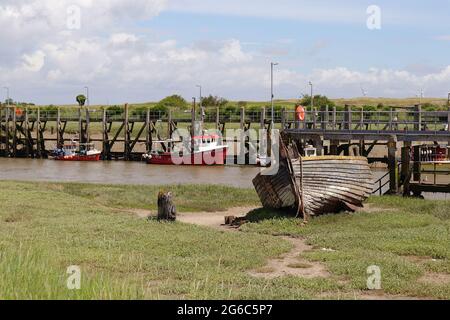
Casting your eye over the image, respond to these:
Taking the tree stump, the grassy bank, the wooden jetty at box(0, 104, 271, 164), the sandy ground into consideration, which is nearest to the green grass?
the grassy bank

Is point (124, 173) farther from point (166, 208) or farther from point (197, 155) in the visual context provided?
point (166, 208)

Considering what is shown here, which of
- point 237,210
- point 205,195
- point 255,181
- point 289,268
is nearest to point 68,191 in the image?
point 205,195

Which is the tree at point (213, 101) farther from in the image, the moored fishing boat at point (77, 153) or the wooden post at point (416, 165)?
the wooden post at point (416, 165)

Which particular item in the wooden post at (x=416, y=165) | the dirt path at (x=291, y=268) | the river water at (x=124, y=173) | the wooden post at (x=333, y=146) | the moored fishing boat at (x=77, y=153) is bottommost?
the river water at (x=124, y=173)

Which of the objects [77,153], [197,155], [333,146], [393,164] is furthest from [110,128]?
[393,164]

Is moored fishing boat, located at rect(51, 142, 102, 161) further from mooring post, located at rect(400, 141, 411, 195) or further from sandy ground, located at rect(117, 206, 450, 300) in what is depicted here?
sandy ground, located at rect(117, 206, 450, 300)

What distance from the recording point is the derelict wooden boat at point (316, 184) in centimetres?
2434

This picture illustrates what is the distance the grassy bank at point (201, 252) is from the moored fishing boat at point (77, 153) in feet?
123

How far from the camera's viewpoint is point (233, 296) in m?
12.3

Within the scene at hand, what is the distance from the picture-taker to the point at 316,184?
24.6 m

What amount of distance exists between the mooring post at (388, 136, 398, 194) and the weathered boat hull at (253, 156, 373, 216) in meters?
6.30

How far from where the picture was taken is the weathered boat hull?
24344 millimetres

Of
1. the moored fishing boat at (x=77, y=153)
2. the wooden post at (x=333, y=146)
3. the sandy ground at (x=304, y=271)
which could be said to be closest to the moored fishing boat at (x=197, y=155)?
the moored fishing boat at (x=77, y=153)
